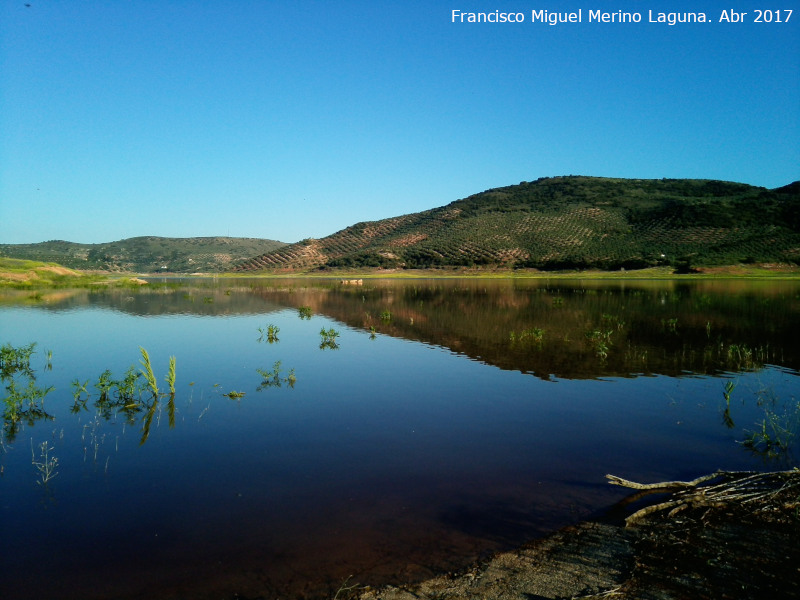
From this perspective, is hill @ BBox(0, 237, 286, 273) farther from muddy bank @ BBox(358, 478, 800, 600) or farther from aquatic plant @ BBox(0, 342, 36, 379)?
muddy bank @ BBox(358, 478, 800, 600)

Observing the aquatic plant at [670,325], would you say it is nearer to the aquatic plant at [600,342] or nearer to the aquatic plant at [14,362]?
the aquatic plant at [600,342]

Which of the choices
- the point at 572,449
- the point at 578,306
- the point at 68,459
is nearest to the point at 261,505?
the point at 68,459

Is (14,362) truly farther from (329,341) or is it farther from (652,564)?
(652,564)

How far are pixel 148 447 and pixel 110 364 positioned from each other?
7708 millimetres

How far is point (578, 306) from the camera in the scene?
30.2 meters

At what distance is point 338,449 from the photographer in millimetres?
7859

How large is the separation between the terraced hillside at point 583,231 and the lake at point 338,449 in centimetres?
7001

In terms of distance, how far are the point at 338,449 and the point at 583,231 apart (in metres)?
99.4

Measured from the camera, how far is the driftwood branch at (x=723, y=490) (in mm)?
5402

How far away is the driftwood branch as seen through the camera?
5.40 meters

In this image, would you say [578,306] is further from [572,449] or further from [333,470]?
A: [333,470]

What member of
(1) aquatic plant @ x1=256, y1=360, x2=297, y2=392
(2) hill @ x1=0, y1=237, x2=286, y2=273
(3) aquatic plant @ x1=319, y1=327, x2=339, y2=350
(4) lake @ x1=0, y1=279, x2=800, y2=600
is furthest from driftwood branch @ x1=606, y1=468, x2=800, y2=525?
(2) hill @ x1=0, y1=237, x2=286, y2=273

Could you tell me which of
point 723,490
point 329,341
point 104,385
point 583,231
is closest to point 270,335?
point 329,341

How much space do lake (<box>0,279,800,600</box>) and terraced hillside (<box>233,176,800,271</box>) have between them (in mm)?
70013
